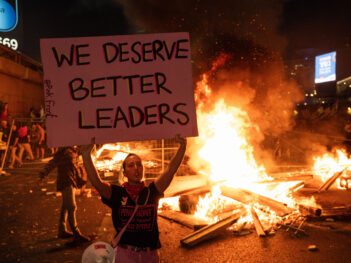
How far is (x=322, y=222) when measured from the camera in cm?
563

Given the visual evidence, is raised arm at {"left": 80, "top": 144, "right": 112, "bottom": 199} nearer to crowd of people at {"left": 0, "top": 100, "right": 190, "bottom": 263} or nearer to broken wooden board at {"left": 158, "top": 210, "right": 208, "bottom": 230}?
crowd of people at {"left": 0, "top": 100, "right": 190, "bottom": 263}

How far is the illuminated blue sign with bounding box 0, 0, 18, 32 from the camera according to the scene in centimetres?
1641

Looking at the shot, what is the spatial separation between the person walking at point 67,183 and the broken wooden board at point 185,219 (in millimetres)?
1785

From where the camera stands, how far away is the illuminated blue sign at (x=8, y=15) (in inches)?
646

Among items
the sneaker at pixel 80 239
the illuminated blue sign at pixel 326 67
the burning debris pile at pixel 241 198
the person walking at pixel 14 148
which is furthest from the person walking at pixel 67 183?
the illuminated blue sign at pixel 326 67

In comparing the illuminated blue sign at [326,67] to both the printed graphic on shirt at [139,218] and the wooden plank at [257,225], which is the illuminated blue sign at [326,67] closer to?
the wooden plank at [257,225]

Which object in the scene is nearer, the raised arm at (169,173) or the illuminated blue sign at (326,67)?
the raised arm at (169,173)

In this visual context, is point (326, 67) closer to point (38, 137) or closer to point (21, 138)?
point (38, 137)

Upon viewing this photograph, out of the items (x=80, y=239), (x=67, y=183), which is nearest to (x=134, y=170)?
(x=67, y=183)

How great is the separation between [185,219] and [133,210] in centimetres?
367

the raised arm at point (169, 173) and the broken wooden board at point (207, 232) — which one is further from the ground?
the raised arm at point (169, 173)

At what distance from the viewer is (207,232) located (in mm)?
4938

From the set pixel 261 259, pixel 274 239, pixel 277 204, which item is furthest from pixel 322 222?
pixel 261 259

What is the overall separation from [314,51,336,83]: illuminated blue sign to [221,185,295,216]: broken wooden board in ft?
125
